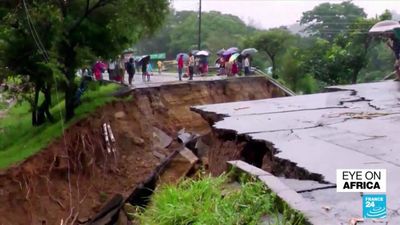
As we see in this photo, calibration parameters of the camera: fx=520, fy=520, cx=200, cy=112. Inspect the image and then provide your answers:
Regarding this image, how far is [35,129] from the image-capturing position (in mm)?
16516

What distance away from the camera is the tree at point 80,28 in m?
14.2

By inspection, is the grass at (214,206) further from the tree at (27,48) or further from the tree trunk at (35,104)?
the tree trunk at (35,104)

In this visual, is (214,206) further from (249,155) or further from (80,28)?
(80,28)

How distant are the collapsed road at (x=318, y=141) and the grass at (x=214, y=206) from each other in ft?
1.46

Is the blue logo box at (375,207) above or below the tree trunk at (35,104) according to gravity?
above

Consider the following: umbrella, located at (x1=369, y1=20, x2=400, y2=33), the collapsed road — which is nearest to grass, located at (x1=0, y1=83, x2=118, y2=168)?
the collapsed road

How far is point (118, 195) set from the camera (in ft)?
48.0

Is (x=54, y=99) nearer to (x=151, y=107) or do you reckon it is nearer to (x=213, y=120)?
(x=151, y=107)

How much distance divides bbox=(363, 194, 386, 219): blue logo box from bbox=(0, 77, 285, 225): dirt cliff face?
10933 mm

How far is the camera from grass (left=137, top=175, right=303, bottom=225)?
4.12 meters

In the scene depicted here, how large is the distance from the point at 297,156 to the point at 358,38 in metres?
26.2

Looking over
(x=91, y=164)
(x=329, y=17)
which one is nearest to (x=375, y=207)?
(x=91, y=164)

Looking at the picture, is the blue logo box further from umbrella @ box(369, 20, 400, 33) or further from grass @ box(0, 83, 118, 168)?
grass @ box(0, 83, 118, 168)

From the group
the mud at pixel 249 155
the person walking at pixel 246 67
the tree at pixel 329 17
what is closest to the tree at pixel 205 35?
the tree at pixel 329 17
